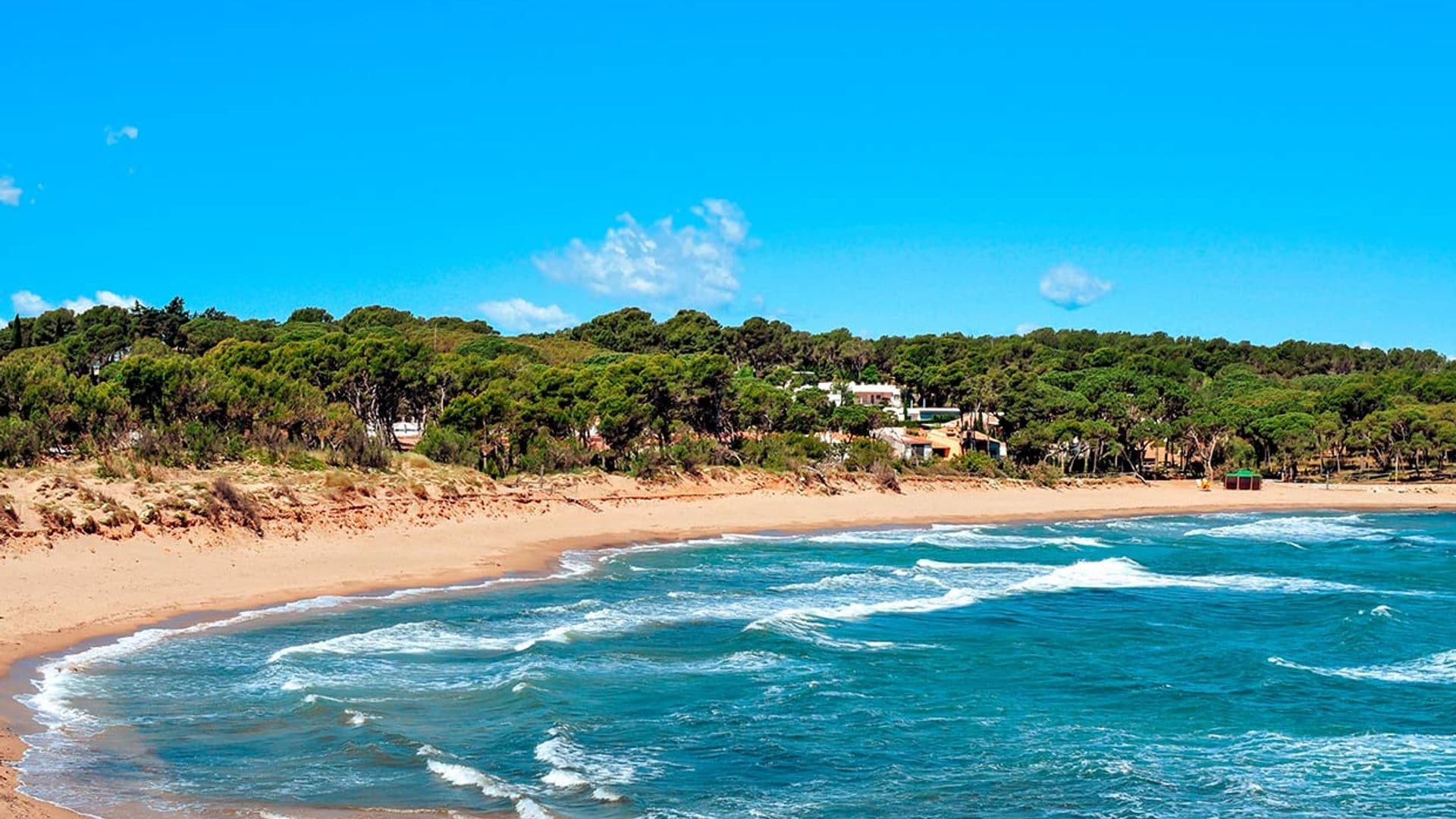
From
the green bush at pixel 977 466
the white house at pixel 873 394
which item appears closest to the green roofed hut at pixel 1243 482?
the green bush at pixel 977 466

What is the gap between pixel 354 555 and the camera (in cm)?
3203

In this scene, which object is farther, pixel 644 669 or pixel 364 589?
pixel 364 589

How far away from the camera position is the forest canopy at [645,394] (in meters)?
41.8

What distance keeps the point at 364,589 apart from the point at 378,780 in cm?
1470

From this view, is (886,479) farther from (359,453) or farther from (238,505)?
(238,505)

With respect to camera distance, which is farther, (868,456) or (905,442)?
(905,442)

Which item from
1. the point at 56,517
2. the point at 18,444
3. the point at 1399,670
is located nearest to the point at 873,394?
the point at 18,444

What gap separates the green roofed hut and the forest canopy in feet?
16.3

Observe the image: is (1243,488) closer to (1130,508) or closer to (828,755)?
(1130,508)

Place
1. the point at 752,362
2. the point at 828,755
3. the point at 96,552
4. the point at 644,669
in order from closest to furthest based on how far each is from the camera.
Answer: the point at 828,755
the point at 644,669
the point at 96,552
the point at 752,362

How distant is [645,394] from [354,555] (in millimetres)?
25711

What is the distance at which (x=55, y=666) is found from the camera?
19250 millimetres

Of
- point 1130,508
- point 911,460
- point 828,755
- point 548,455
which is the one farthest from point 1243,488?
point 828,755

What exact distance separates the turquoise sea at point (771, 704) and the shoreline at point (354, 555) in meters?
0.98
